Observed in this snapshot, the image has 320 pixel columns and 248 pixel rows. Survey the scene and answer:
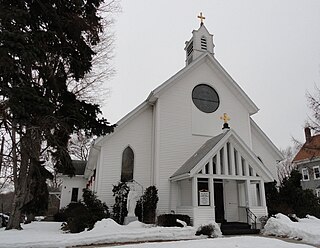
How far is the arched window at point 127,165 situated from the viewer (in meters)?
16.1

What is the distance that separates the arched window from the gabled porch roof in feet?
8.70

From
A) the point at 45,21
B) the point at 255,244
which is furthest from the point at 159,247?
the point at 45,21

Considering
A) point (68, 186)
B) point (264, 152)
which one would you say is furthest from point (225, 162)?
point (68, 186)

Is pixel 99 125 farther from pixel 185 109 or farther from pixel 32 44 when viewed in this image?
pixel 185 109

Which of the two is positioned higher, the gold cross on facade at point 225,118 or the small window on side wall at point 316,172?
the gold cross on facade at point 225,118

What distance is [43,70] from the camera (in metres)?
10.2

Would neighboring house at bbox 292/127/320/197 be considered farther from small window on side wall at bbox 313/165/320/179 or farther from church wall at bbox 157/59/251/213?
church wall at bbox 157/59/251/213

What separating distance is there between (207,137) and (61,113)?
1024 centimetres

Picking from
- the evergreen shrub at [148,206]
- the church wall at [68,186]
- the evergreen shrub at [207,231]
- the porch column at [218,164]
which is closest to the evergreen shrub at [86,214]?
the evergreen shrub at [148,206]

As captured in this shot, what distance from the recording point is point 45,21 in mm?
9789

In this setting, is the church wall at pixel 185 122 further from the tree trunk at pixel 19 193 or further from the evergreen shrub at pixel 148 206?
the tree trunk at pixel 19 193

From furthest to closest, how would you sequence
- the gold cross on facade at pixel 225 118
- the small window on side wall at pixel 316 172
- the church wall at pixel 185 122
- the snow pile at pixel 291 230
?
the small window on side wall at pixel 316 172 < the gold cross on facade at pixel 225 118 < the church wall at pixel 185 122 < the snow pile at pixel 291 230

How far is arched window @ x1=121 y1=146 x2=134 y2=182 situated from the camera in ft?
52.9

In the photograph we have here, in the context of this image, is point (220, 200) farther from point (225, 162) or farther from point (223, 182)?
point (225, 162)
